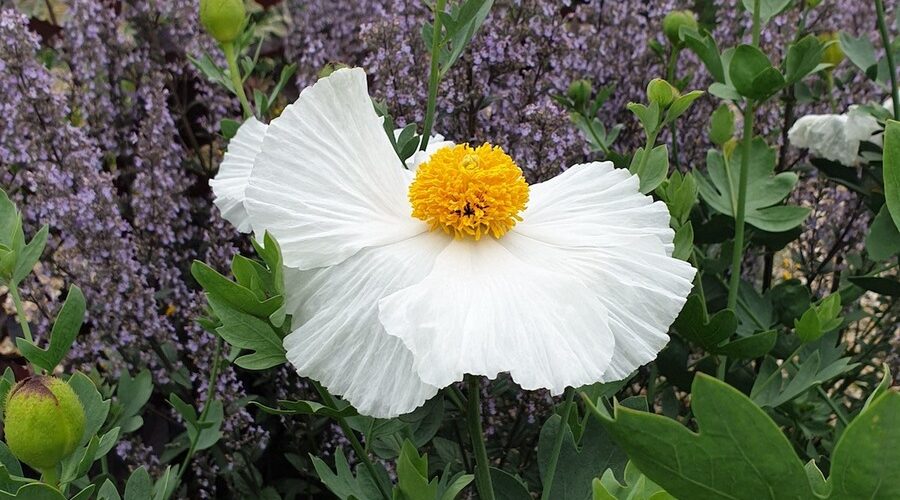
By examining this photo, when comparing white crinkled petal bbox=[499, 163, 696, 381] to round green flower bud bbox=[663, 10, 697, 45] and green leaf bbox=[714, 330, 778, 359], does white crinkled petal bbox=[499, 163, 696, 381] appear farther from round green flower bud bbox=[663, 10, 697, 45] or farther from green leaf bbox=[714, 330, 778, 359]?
round green flower bud bbox=[663, 10, 697, 45]

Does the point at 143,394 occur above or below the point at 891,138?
below

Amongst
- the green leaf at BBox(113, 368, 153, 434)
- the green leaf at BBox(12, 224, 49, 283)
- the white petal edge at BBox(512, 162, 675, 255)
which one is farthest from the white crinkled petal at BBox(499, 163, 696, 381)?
the green leaf at BBox(113, 368, 153, 434)

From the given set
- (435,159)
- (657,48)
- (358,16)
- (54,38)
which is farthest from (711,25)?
(54,38)

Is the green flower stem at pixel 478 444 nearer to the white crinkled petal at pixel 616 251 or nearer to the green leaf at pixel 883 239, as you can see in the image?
the white crinkled petal at pixel 616 251

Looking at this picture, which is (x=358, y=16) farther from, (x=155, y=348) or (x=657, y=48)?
(x=155, y=348)

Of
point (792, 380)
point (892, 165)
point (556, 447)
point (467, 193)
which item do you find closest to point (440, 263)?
point (467, 193)

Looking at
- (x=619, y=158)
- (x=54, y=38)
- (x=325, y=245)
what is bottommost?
(x=325, y=245)
